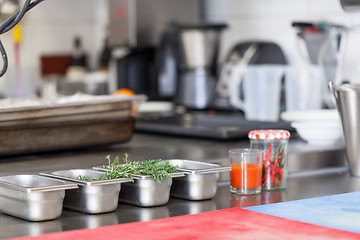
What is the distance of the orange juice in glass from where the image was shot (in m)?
1.40

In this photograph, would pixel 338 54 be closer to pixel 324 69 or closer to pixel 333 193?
pixel 324 69

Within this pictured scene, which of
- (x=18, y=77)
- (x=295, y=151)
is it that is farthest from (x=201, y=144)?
(x=18, y=77)

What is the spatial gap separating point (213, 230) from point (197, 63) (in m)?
2.06

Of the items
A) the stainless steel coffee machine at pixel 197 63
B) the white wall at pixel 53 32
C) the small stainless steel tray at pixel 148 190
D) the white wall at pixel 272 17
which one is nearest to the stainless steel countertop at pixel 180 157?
the small stainless steel tray at pixel 148 190

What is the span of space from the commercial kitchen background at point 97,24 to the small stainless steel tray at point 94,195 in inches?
76.4

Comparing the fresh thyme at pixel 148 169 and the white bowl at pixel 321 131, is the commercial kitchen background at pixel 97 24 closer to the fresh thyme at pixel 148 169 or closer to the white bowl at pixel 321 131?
the white bowl at pixel 321 131

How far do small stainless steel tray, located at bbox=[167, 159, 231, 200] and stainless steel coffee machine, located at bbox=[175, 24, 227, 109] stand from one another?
1707 mm

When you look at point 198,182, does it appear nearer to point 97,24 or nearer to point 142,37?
point 142,37

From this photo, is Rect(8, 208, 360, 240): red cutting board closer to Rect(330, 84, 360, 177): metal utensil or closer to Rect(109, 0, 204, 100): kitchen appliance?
Rect(330, 84, 360, 177): metal utensil

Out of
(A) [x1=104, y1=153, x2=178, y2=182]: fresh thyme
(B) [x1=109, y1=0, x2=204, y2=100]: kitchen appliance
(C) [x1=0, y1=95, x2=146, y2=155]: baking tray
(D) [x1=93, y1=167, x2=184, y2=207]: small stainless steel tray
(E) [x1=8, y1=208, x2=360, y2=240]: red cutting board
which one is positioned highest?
(B) [x1=109, y1=0, x2=204, y2=100]: kitchen appliance

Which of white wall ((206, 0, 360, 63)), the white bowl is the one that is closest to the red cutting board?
the white bowl

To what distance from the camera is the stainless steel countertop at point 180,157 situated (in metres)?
1.21

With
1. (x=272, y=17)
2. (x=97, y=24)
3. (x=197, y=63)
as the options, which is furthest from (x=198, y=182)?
(x=97, y=24)

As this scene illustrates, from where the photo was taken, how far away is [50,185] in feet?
3.94
